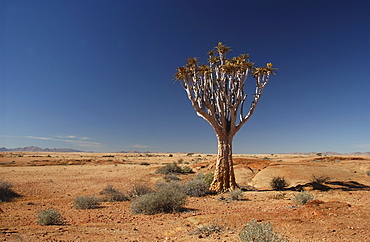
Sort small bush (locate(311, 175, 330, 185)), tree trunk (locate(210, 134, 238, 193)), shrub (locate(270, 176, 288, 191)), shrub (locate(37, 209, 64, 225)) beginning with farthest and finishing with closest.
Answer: shrub (locate(270, 176, 288, 191)), small bush (locate(311, 175, 330, 185)), tree trunk (locate(210, 134, 238, 193)), shrub (locate(37, 209, 64, 225))

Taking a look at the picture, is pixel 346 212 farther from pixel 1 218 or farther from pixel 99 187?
pixel 99 187

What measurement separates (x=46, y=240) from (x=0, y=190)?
33.0 feet

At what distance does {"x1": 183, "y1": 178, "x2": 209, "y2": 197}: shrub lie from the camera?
12.9 m

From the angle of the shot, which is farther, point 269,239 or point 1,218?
point 1,218

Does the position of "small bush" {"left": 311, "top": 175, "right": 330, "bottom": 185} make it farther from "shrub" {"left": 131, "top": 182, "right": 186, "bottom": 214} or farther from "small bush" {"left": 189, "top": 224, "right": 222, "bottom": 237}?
"small bush" {"left": 189, "top": 224, "right": 222, "bottom": 237}

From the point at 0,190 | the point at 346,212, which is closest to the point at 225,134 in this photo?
the point at 346,212

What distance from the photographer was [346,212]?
23.8 feet

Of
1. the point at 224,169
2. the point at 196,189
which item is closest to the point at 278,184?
A: the point at 224,169

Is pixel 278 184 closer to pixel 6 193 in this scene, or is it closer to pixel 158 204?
pixel 158 204

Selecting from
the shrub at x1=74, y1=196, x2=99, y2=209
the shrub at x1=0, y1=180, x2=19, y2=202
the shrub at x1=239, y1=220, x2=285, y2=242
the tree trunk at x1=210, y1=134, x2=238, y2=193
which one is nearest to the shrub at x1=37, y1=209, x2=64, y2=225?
the shrub at x1=74, y1=196, x2=99, y2=209

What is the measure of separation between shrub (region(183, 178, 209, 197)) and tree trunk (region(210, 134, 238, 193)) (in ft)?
2.15

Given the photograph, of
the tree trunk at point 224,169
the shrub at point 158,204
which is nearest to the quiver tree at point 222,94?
the tree trunk at point 224,169

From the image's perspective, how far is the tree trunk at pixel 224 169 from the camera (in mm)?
13633

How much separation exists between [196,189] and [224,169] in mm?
2062
